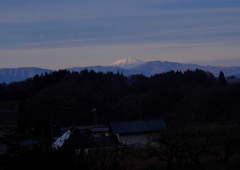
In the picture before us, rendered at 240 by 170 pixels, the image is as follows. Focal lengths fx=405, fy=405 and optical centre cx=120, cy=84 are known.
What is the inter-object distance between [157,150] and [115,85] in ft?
160

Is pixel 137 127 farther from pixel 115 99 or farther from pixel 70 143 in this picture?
pixel 70 143

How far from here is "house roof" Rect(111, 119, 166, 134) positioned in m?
32.3

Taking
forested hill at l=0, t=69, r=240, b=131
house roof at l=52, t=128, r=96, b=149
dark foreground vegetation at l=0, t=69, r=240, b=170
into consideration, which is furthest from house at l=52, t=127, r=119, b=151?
forested hill at l=0, t=69, r=240, b=131

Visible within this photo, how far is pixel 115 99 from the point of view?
56969 mm

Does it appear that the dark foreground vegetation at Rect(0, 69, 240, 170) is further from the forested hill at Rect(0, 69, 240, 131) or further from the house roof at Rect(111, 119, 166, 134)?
the house roof at Rect(111, 119, 166, 134)

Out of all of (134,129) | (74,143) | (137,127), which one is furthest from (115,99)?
(74,143)

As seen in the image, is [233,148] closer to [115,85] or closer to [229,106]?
[229,106]

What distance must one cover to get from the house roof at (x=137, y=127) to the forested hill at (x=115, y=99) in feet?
35.3

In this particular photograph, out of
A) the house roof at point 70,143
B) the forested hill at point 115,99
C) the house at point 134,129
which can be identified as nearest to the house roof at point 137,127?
the house at point 134,129

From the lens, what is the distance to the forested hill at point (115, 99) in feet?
156

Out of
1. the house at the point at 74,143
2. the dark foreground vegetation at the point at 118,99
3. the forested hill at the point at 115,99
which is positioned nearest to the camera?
the house at the point at 74,143

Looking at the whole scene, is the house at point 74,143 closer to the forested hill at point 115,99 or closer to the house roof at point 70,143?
the house roof at point 70,143

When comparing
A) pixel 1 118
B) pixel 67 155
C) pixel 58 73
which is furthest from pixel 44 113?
pixel 67 155

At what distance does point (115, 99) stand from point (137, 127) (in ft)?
79.3
